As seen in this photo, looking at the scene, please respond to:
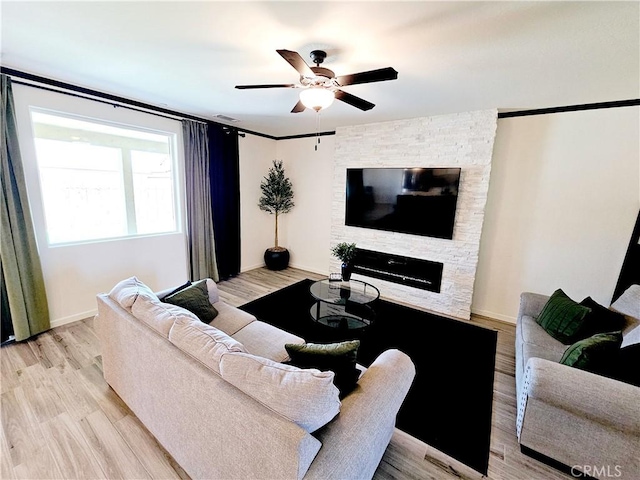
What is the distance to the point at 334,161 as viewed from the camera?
4.34 m

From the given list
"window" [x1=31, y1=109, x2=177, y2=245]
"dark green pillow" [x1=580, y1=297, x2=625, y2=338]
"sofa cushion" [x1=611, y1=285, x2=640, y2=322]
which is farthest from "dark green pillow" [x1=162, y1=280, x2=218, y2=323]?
"sofa cushion" [x1=611, y1=285, x2=640, y2=322]

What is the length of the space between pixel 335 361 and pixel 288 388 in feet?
1.09

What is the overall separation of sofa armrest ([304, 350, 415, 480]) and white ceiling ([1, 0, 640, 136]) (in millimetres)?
1907

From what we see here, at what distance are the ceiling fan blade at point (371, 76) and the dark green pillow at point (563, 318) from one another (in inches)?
88.8

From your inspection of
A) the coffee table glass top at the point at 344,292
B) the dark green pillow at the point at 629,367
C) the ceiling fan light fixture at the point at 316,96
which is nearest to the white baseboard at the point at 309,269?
the coffee table glass top at the point at 344,292

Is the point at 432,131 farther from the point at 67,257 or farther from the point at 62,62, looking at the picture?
the point at 67,257

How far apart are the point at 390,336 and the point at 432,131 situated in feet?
8.44

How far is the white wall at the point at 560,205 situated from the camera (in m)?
2.63

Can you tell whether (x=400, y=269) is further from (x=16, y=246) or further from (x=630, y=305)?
(x=16, y=246)

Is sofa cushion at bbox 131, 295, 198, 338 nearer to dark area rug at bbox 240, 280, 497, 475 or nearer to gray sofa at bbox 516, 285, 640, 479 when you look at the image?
dark area rug at bbox 240, 280, 497, 475

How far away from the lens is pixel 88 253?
303 cm

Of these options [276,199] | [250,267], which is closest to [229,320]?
[250,267]

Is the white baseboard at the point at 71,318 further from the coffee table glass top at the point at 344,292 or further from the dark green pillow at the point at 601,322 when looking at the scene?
the dark green pillow at the point at 601,322

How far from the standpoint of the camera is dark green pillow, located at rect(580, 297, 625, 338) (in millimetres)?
1936
